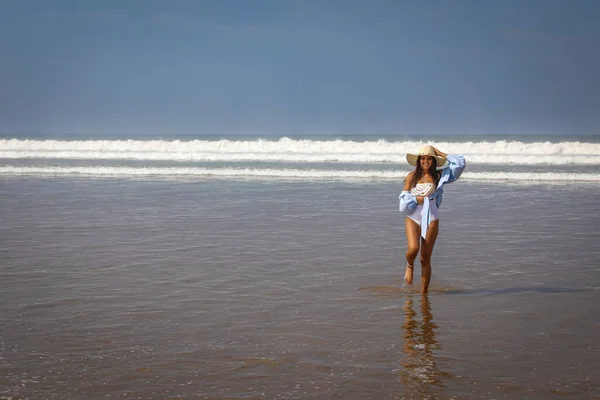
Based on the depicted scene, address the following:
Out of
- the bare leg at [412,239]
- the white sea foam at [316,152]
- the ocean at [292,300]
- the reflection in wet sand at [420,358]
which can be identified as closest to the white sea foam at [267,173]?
the white sea foam at [316,152]

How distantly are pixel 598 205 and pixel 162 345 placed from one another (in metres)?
12.1

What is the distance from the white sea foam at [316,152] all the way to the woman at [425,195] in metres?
22.0

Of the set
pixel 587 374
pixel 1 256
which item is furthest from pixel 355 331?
pixel 1 256

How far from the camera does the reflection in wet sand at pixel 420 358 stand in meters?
4.70

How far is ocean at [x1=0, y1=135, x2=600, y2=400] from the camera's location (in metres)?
4.89

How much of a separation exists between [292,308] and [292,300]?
31 centimetres

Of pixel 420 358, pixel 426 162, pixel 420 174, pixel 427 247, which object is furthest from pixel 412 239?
pixel 420 358

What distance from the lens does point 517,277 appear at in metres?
8.24

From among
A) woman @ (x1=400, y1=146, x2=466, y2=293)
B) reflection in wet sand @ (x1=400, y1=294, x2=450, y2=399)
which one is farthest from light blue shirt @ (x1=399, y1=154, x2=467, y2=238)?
reflection in wet sand @ (x1=400, y1=294, x2=450, y2=399)

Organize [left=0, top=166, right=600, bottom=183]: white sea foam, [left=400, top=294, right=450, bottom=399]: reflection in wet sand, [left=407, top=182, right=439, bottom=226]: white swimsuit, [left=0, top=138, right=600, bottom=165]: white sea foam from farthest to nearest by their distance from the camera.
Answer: [left=0, top=138, right=600, bottom=165]: white sea foam
[left=0, top=166, right=600, bottom=183]: white sea foam
[left=407, top=182, right=439, bottom=226]: white swimsuit
[left=400, top=294, right=450, bottom=399]: reflection in wet sand

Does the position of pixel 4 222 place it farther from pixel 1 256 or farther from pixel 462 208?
pixel 462 208

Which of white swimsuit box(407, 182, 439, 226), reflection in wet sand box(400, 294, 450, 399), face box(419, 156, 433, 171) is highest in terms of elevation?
face box(419, 156, 433, 171)

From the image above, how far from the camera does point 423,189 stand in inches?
284

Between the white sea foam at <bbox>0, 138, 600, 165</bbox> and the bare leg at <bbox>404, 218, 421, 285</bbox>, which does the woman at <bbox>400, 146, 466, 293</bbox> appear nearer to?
the bare leg at <bbox>404, 218, 421, 285</bbox>
